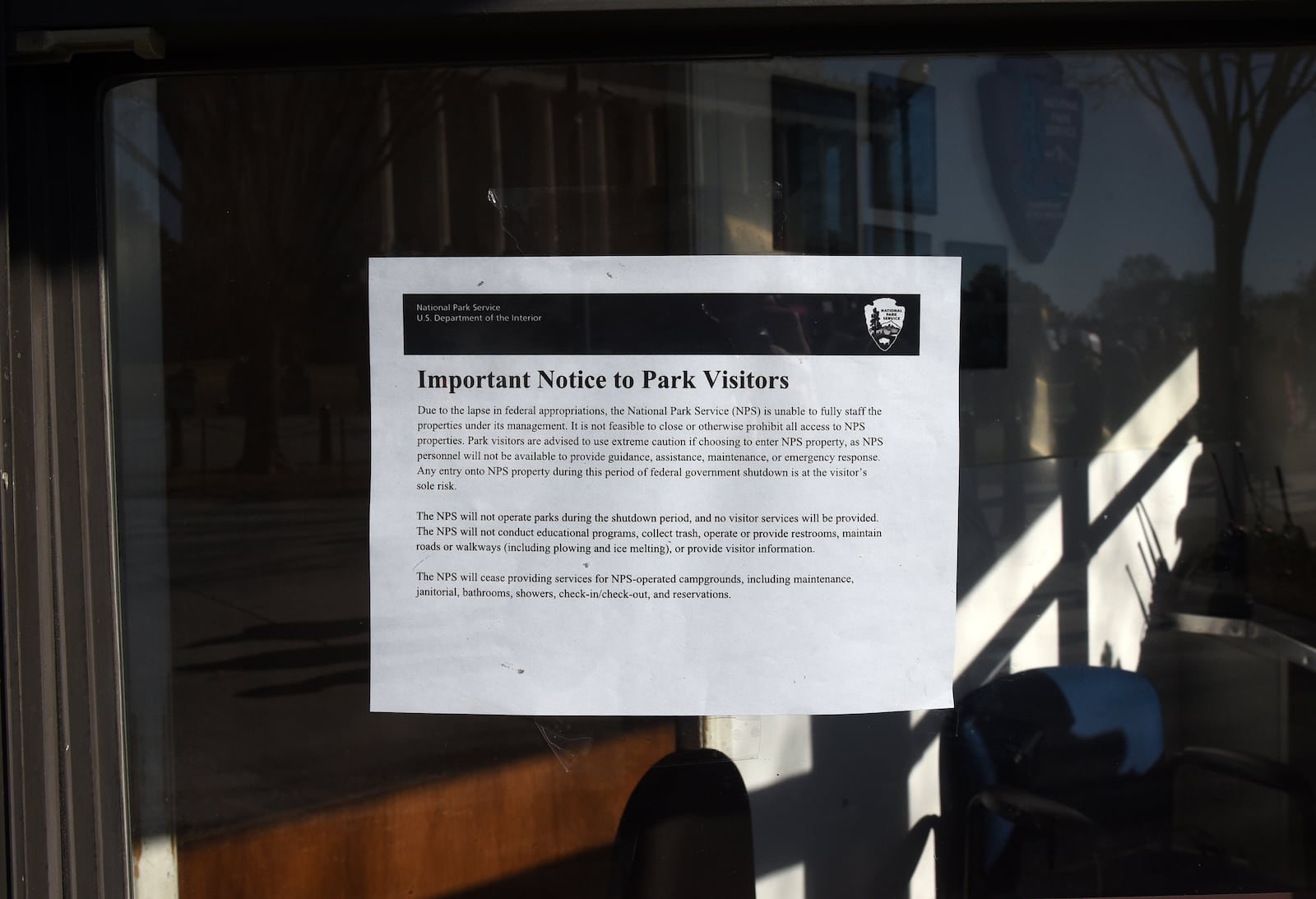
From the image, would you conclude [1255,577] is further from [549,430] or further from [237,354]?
[237,354]

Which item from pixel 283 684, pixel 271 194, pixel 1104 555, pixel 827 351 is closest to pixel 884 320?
pixel 827 351

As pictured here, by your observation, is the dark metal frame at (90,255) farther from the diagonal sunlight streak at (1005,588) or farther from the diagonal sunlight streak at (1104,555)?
the diagonal sunlight streak at (1005,588)

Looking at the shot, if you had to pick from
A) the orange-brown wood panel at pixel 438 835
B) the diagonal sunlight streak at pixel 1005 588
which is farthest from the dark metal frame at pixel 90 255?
the diagonal sunlight streak at pixel 1005 588

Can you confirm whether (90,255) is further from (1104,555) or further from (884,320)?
(1104,555)

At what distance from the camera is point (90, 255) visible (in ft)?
4.10

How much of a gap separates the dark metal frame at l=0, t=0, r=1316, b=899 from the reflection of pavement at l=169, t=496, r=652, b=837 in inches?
3.6

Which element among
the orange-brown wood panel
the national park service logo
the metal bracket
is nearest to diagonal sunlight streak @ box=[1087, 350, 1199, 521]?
the national park service logo

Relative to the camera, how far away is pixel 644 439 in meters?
1.25

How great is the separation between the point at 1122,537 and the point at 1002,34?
673 millimetres

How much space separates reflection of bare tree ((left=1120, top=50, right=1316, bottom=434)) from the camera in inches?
51.2

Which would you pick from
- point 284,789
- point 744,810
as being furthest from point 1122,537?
point 284,789

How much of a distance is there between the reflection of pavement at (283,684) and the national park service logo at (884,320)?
587 mm

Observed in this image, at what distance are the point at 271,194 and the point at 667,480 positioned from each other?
63 cm

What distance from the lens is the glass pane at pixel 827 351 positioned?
1288mm
